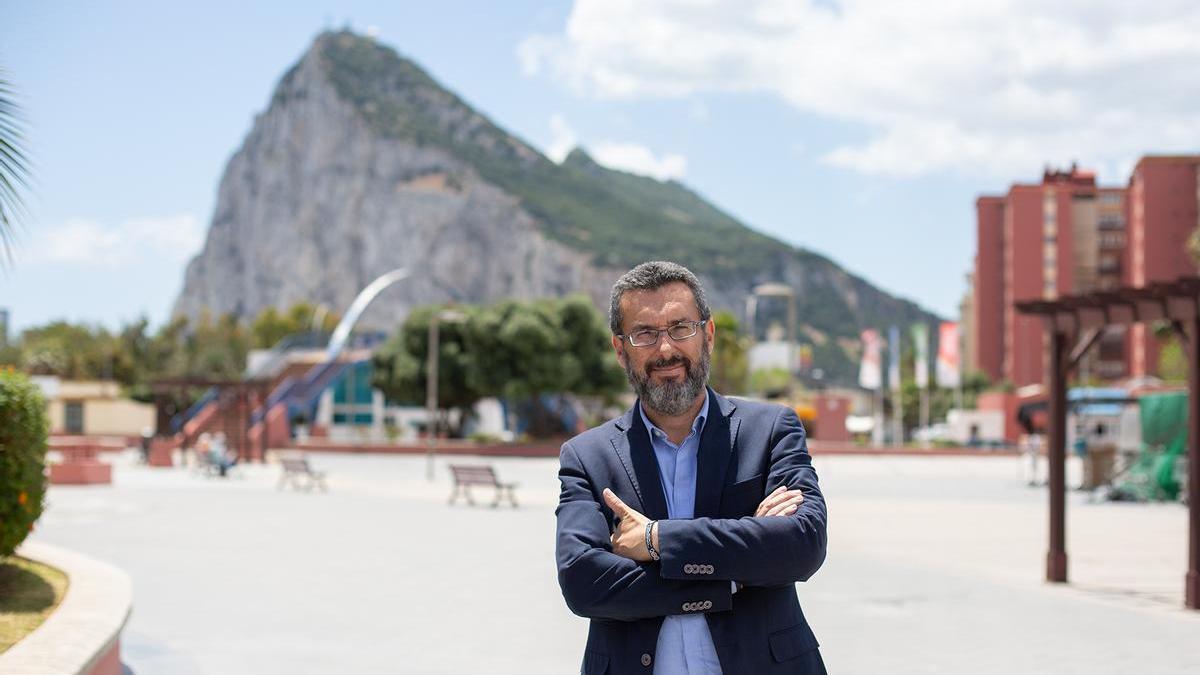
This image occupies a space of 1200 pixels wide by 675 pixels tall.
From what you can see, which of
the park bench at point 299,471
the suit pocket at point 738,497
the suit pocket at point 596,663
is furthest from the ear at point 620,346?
the park bench at point 299,471

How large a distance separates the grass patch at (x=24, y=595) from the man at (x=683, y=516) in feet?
16.3

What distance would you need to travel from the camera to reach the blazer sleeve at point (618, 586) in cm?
301

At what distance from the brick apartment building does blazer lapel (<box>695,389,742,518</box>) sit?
100697mm

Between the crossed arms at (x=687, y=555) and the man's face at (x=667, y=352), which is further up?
the man's face at (x=667, y=352)

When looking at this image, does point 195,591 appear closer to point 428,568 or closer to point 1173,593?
point 428,568

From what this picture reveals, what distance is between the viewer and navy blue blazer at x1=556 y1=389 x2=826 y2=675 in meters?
3.00

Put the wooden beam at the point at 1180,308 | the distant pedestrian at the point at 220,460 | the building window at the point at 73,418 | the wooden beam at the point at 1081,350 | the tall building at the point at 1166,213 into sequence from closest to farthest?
1. the wooden beam at the point at 1180,308
2. the wooden beam at the point at 1081,350
3. the distant pedestrian at the point at 220,460
4. the building window at the point at 73,418
5. the tall building at the point at 1166,213

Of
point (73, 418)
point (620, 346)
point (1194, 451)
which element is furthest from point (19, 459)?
point (73, 418)

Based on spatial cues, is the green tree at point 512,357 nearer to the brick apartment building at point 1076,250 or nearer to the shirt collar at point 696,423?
the brick apartment building at point 1076,250

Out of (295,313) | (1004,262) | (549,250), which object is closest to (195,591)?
(1004,262)

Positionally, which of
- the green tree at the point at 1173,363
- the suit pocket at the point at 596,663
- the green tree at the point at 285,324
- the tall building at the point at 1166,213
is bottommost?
the suit pocket at the point at 596,663

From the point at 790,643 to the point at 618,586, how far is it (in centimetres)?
44

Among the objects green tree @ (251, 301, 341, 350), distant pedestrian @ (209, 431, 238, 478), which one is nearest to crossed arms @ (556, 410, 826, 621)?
distant pedestrian @ (209, 431, 238, 478)

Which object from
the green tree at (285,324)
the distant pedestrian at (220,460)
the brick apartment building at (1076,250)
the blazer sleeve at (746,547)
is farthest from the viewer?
the green tree at (285,324)
